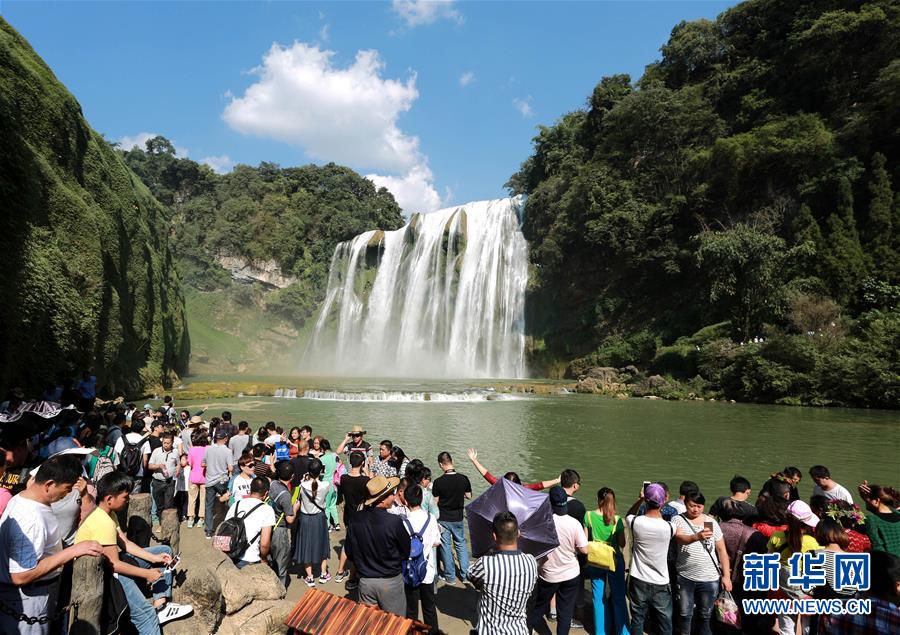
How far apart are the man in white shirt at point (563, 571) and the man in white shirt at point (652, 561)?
423 mm

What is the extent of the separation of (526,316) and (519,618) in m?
39.0

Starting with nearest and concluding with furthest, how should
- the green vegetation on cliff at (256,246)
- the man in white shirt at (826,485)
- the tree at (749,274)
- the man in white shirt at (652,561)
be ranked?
the man in white shirt at (652,561), the man in white shirt at (826,485), the tree at (749,274), the green vegetation on cliff at (256,246)

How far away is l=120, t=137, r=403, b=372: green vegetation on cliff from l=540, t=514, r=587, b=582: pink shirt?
183 feet

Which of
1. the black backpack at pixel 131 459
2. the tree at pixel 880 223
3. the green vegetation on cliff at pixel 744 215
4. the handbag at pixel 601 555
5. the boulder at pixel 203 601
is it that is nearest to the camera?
the boulder at pixel 203 601

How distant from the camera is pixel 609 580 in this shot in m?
4.23

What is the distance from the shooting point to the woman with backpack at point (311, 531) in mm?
5215

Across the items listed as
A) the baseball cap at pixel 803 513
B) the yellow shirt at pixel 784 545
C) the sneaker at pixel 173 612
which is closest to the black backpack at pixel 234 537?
the sneaker at pixel 173 612

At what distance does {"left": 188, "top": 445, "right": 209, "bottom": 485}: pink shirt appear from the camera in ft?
22.8

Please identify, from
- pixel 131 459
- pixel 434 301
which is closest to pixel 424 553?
pixel 131 459

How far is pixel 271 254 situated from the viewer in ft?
208

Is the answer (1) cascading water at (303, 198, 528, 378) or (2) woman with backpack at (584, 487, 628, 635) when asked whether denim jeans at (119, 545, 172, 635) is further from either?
(1) cascading water at (303, 198, 528, 378)

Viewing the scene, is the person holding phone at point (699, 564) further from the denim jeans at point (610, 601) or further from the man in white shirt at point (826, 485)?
the man in white shirt at point (826, 485)

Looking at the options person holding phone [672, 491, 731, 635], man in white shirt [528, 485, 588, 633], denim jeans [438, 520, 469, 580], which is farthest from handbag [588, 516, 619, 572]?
denim jeans [438, 520, 469, 580]

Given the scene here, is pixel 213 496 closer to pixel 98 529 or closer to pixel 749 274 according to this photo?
pixel 98 529
